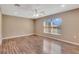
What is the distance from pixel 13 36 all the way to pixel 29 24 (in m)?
2.32

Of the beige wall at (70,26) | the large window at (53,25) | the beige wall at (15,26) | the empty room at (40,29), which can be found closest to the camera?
the empty room at (40,29)

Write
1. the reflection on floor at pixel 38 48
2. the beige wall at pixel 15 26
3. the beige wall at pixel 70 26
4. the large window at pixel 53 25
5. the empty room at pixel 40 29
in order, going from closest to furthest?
the reflection on floor at pixel 38 48, the empty room at pixel 40 29, the beige wall at pixel 70 26, the large window at pixel 53 25, the beige wall at pixel 15 26

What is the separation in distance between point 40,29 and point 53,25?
187cm

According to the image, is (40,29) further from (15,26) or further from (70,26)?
(70,26)

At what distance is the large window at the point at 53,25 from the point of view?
607 centimetres

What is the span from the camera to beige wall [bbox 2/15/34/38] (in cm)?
661

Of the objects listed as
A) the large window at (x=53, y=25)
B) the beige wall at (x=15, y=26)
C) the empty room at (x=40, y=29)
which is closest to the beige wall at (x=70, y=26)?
the empty room at (x=40, y=29)

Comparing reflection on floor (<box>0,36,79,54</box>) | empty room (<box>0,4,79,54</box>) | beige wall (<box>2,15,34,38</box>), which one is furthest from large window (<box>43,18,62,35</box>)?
beige wall (<box>2,15,34,38</box>)

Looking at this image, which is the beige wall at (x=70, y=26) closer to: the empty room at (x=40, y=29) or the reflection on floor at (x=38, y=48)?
the empty room at (x=40, y=29)

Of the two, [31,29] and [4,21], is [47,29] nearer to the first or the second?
[31,29]

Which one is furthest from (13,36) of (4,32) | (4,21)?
(4,21)

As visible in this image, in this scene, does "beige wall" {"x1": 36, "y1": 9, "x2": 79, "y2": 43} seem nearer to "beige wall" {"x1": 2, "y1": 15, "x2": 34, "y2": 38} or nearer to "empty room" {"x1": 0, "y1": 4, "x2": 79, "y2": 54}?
"empty room" {"x1": 0, "y1": 4, "x2": 79, "y2": 54}

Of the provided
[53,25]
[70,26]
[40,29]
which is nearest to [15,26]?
[40,29]

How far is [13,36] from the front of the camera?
716 cm
